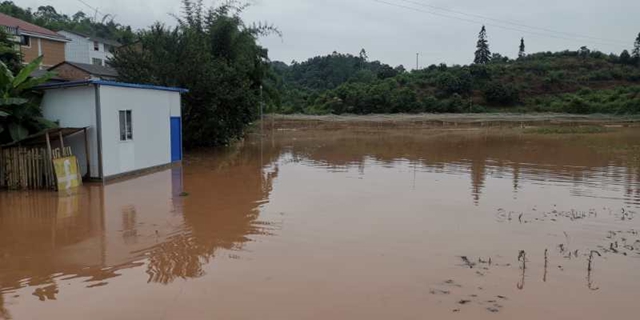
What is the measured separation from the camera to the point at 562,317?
5312 millimetres

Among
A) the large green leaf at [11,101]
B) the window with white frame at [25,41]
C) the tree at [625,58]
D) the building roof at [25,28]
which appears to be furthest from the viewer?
the tree at [625,58]

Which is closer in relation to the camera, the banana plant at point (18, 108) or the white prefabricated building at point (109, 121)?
the banana plant at point (18, 108)

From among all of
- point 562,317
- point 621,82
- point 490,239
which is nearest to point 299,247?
point 490,239

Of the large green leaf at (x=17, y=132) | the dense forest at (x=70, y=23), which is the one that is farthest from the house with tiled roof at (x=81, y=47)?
the large green leaf at (x=17, y=132)

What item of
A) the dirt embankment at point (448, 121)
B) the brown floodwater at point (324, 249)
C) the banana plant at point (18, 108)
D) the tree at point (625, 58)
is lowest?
the brown floodwater at point (324, 249)

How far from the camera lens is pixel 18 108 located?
13078 mm

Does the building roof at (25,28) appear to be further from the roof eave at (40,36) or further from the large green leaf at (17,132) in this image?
the large green leaf at (17,132)

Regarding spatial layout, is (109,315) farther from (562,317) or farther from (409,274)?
(562,317)

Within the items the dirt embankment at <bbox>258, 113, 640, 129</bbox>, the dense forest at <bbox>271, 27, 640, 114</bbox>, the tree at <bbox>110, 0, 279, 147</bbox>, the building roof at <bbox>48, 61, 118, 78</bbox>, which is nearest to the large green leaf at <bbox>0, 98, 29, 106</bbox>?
the tree at <bbox>110, 0, 279, 147</bbox>

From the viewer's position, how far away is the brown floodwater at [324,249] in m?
5.59

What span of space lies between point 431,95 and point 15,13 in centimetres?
5258

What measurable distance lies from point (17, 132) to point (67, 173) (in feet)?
5.28

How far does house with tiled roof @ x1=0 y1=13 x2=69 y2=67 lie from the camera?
125 feet

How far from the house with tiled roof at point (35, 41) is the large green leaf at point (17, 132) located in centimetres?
2774
